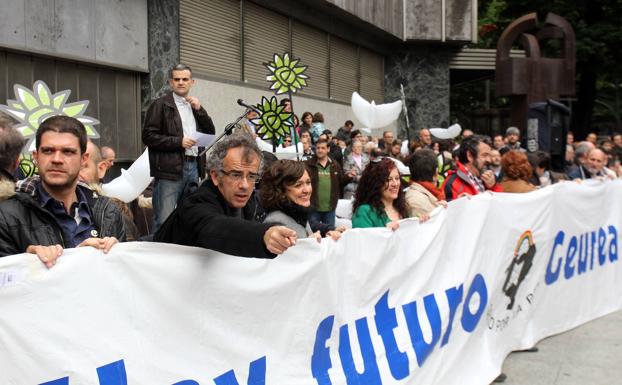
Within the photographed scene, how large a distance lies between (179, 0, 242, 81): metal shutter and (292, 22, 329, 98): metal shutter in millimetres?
3264

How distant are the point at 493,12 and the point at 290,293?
118 ft

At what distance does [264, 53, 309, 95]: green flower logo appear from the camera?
898 cm

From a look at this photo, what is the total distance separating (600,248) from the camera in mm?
8320

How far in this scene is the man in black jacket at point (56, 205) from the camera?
2980 mm

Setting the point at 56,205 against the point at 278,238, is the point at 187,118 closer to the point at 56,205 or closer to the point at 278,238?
the point at 56,205

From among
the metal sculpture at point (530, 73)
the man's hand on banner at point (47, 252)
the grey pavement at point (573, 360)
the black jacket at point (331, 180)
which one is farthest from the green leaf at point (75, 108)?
the metal sculpture at point (530, 73)

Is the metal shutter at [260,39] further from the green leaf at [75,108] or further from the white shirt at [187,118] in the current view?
the green leaf at [75,108]

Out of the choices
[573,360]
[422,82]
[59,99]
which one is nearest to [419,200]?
[573,360]

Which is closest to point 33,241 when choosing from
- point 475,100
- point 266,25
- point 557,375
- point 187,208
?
point 187,208

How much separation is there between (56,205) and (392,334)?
7.09 feet

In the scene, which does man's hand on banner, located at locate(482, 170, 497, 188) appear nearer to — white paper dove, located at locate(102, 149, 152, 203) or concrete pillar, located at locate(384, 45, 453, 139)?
white paper dove, located at locate(102, 149, 152, 203)

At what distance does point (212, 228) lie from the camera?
10.4 feet

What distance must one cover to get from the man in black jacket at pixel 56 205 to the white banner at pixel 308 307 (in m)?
0.22

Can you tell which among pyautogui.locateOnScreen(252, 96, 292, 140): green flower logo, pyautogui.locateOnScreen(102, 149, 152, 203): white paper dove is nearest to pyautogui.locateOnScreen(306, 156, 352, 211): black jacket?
pyautogui.locateOnScreen(252, 96, 292, 140): green flower logo
